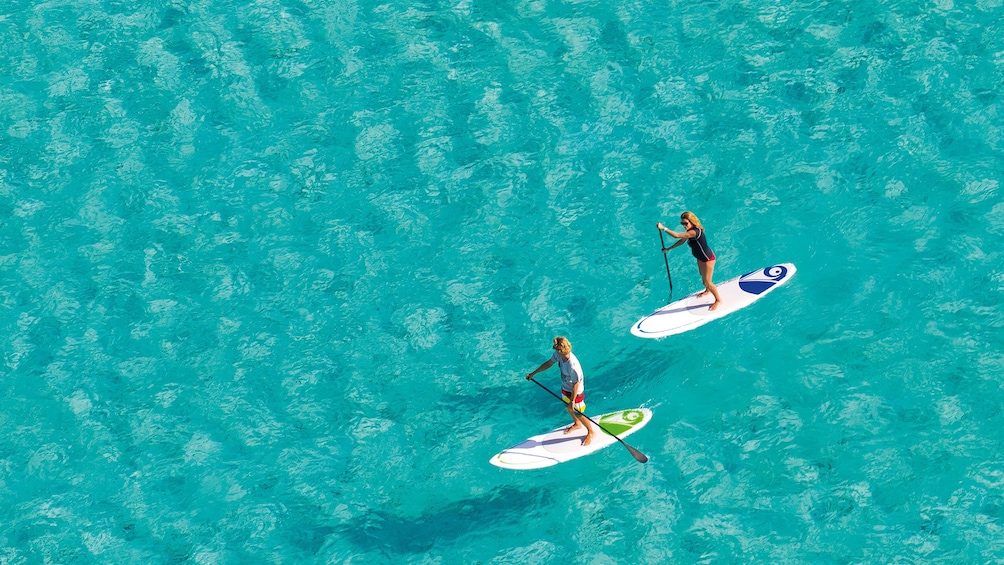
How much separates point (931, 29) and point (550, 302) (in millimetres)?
7978

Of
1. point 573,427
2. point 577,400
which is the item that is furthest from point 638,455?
point 577,400

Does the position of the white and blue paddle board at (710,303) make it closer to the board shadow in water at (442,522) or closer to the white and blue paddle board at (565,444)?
the white and blue paddle board at (565,444)

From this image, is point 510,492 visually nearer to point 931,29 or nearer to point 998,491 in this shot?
point 998,491

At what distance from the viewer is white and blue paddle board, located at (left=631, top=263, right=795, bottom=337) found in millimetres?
17328

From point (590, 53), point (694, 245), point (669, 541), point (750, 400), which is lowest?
point (669, 541)

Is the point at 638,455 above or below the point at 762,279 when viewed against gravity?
below

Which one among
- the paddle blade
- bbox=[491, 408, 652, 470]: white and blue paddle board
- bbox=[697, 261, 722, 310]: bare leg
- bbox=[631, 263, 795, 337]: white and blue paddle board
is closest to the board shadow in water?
bbox=[491, 408, 652, 470]: white and blue paddle board

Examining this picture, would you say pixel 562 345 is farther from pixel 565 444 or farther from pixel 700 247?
pixel 700 247

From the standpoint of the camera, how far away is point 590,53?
67.1ft

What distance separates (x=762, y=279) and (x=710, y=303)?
84cm

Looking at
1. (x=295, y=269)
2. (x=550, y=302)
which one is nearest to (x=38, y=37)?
(x=295, y=269)

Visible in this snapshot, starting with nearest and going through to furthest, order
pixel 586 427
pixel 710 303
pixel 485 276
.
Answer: pixel 586 427, pixel 710 303, pixel 485 276

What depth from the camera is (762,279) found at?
1769 cm

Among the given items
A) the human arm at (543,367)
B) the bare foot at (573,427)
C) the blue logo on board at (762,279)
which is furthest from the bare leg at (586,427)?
the blue logo on board at (762,279)
